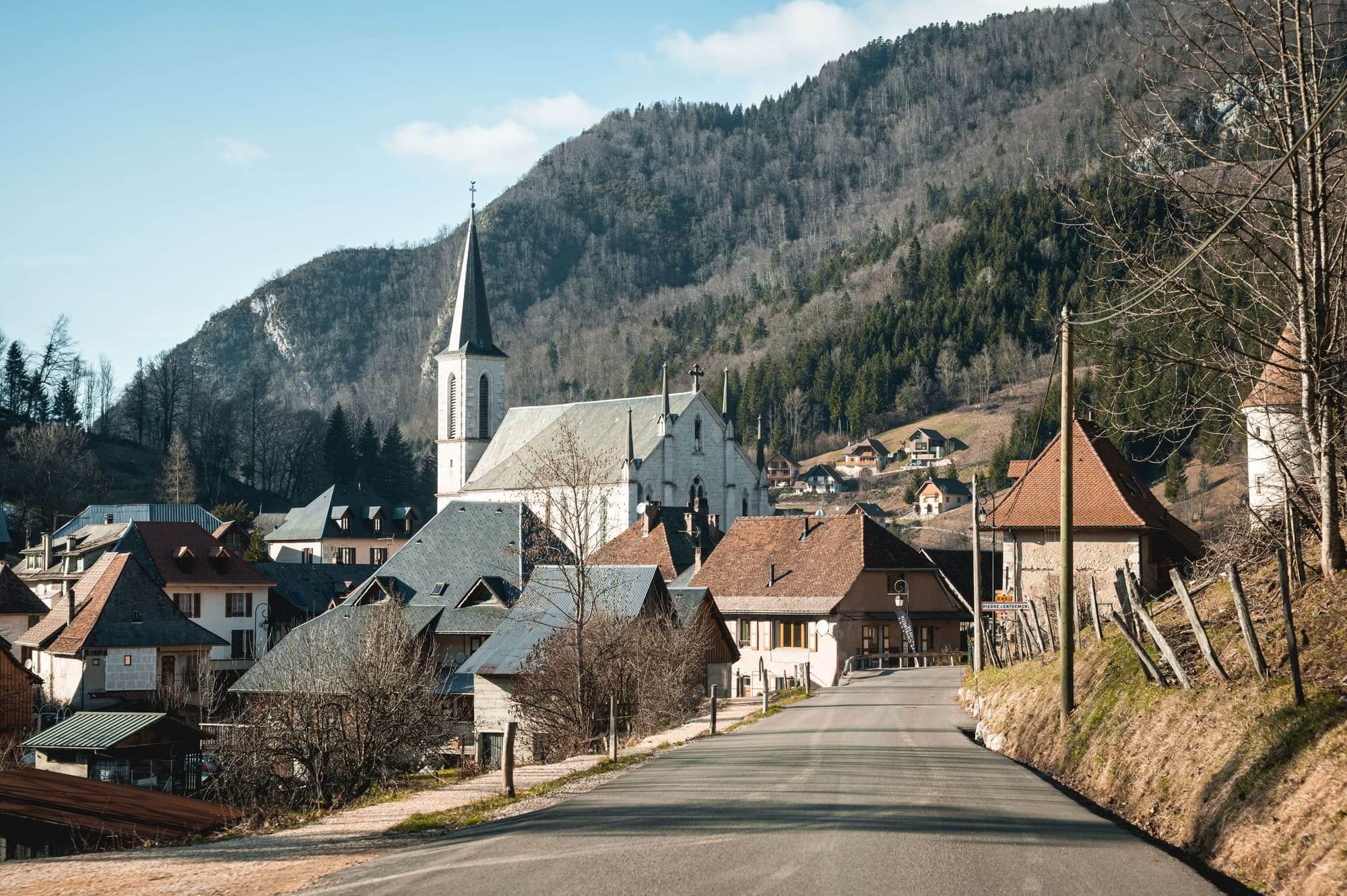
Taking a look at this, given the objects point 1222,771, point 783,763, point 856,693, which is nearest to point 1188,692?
point 1222,771

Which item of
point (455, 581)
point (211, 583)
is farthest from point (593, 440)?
point (455, 581)

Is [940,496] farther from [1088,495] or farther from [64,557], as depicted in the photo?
[1088,495]

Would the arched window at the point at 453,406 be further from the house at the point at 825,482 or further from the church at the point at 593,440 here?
the house at the point at 825,482

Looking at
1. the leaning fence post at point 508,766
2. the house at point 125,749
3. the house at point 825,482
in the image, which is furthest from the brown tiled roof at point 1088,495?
the house at point 825,482

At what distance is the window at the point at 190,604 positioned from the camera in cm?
6016

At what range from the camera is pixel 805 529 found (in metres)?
54.8

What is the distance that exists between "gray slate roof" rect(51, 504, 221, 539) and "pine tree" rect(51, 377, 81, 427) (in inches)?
1533

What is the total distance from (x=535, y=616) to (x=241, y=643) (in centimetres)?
3153

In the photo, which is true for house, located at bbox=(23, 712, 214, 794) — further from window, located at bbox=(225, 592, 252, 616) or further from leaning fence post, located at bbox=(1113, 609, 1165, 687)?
window, located at bbox=(225, 592, 252, 616)

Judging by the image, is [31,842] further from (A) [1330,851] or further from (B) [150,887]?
(A) [1330,851]

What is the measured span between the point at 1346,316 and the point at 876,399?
162191 millimetres

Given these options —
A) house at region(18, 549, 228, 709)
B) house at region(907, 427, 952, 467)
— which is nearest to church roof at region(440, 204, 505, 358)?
house at region(18, 549, 228, 709)

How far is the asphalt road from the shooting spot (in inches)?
391

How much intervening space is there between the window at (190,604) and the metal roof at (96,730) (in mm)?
27646
